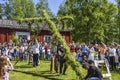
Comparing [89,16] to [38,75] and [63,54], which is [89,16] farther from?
[63,54]

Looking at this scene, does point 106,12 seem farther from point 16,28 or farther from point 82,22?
point 16,28

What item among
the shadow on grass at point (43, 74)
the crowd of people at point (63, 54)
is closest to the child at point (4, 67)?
the crowd of people at point (63, 54)

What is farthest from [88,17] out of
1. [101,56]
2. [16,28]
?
[101,56]

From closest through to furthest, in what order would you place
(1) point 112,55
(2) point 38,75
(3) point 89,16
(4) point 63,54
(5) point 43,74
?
(4) point 63,54, (2) point 38,75, (5) point 43,74, (1) point 112,55, (3) point 89,16

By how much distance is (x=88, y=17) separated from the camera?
4781cm

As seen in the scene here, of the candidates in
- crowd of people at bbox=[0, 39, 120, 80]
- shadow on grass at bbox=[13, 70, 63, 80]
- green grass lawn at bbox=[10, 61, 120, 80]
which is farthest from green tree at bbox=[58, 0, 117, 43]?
shadow on grass at bbox=[13, 70, 63, 80]

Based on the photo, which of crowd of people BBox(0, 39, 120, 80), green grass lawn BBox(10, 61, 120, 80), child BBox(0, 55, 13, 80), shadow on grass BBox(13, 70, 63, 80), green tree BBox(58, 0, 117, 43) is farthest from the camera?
green tree BBox(58, 0, 117, 43)

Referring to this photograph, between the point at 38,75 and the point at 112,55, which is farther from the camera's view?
the point at 112,55

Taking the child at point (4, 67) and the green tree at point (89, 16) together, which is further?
the green tree at point (89, 16)

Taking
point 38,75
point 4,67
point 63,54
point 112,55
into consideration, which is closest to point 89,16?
point 112,55

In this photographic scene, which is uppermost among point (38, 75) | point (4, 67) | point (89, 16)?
point (89, 16)

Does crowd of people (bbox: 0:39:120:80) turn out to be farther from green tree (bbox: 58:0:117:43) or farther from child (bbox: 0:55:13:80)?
green tree (bbox: 58:0:117:43)

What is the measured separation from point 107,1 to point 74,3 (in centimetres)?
441

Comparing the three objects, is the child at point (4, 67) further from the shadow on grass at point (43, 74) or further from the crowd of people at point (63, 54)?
the shadow on grass at point (43, 74)
